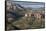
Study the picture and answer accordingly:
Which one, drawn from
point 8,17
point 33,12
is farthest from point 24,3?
point 8,17

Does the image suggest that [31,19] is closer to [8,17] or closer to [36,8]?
[36,8]

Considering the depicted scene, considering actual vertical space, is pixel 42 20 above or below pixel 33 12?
below

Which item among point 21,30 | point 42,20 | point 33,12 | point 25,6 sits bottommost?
point 21,30

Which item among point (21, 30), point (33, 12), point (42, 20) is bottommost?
point (21, 30)
